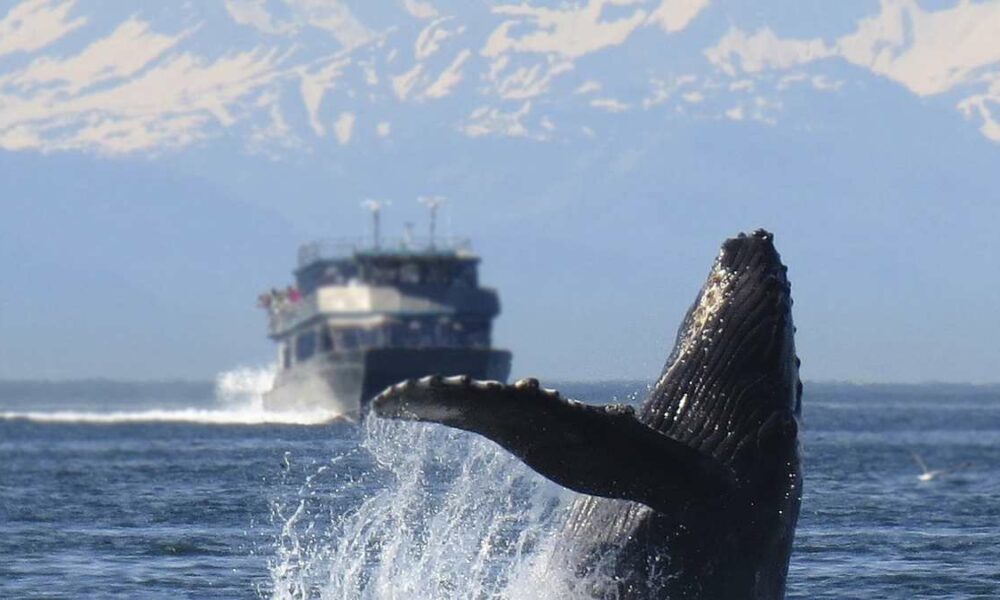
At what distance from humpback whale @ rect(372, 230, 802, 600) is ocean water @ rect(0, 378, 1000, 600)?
574mm

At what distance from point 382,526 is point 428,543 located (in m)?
8.06

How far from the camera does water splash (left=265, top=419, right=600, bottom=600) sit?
13.7m

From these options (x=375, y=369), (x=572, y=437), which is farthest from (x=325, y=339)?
(x=572, y=437)

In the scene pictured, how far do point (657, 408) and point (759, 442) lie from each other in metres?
0.75

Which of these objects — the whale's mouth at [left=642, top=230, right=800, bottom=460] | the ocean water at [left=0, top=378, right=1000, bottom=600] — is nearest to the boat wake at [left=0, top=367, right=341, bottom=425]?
the ocean water at [left=0, top=378, right=1000, bottom=600]

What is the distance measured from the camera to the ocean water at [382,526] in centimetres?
1559

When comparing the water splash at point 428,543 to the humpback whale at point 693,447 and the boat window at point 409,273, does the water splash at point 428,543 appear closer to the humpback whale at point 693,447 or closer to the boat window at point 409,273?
the humpback whale at point 693,447

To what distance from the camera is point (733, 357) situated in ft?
42.5

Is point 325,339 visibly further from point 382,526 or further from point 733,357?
point 733,357

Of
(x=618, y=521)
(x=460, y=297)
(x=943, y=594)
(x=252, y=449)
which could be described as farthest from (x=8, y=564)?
(x=460, y=297)

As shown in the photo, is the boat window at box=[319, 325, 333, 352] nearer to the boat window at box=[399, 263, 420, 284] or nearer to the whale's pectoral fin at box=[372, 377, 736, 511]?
the boat window at box=[399, 263, 420, 284]

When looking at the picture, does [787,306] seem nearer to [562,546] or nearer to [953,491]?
[562,546]

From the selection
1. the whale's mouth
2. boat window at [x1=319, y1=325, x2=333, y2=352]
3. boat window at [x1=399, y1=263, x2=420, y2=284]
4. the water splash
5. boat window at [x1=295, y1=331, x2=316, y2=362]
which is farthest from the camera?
boat window at [x1=295, y1=331, x2=316, y2=362]

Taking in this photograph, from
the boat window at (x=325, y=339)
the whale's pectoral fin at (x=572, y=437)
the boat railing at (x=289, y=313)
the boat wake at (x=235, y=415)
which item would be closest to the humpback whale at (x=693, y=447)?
the whale's pectoral fin at (x=572, y=437)
